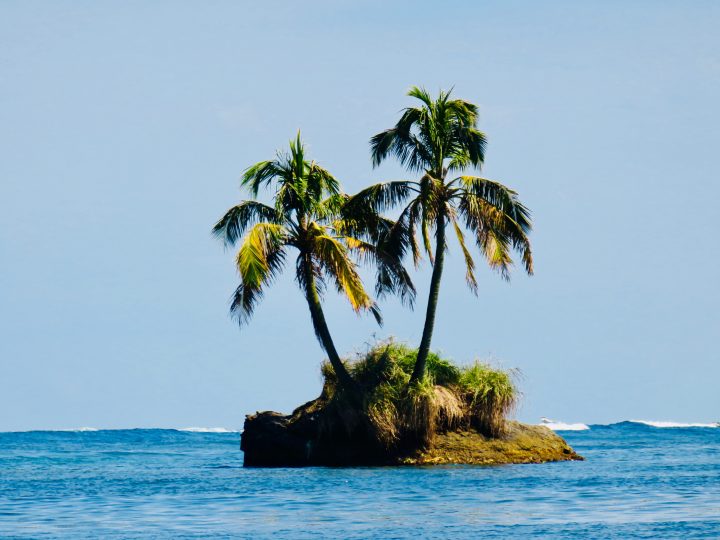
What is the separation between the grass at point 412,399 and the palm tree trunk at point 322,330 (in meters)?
0.34

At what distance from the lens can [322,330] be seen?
33.9 metres

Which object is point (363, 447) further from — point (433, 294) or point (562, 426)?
point (562, 426)

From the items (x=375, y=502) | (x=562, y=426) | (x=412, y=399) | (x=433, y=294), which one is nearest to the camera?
(x=375, y=502)

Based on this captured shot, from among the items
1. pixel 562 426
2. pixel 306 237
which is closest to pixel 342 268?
pixel 306 237

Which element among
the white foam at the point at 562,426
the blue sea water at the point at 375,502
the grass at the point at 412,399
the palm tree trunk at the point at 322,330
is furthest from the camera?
the white foam at the point at 562,426

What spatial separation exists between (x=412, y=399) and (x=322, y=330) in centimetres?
390

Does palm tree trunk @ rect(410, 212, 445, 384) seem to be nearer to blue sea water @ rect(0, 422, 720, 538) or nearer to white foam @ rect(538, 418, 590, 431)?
blue sea water @ rect(0, 422, 720, 538)

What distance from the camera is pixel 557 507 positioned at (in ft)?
70.4

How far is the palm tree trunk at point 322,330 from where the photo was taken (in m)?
32.8

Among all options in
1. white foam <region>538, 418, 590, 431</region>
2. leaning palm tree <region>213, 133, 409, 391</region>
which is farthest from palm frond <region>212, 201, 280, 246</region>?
white foam <region>538, 418, 590, 431</region>

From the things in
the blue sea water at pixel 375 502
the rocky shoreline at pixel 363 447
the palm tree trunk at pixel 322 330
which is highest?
the palm tree trunk at pixel 322 330

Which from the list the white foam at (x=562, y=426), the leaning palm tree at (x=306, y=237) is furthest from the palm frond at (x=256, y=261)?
the white foam at (x=562, y=426)

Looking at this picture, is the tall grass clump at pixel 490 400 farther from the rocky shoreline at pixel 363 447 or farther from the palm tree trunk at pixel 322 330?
the palm tree trunk at pixel 322 330

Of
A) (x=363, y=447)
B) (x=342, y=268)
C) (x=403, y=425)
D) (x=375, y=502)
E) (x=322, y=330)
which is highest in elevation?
(x=342, y=268)
